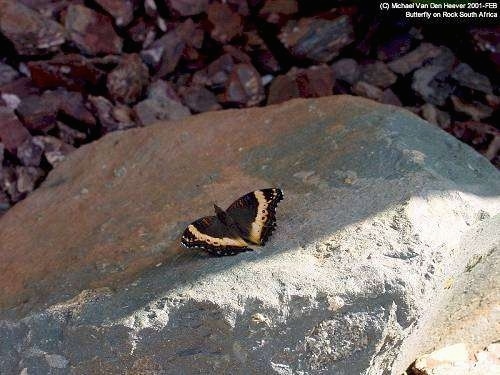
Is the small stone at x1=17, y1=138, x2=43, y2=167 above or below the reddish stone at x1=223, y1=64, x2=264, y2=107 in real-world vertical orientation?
above

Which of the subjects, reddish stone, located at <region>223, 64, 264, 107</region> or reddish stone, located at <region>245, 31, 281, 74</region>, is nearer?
reddish stone, located at <region>223, 64, 264, 107</region>

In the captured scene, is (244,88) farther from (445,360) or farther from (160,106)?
(445,360)

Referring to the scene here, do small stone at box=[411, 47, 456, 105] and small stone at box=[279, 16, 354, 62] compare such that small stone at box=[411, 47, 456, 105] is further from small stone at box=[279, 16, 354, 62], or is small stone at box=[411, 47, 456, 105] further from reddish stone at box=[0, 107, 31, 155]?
reddish stone at box=[0, 107, 31, 155]

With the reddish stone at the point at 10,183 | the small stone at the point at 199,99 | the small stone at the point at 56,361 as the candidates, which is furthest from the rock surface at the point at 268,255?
the small stone at the point at 199,99

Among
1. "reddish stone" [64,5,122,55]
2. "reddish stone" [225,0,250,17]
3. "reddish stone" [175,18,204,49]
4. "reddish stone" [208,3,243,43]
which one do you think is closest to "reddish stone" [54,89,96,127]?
"reddish stone" [64,5,122,55]

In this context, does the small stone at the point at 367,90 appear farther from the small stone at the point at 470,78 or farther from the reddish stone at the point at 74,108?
the reddish stone at the point at 74,108

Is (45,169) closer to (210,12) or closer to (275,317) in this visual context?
(210,12)
